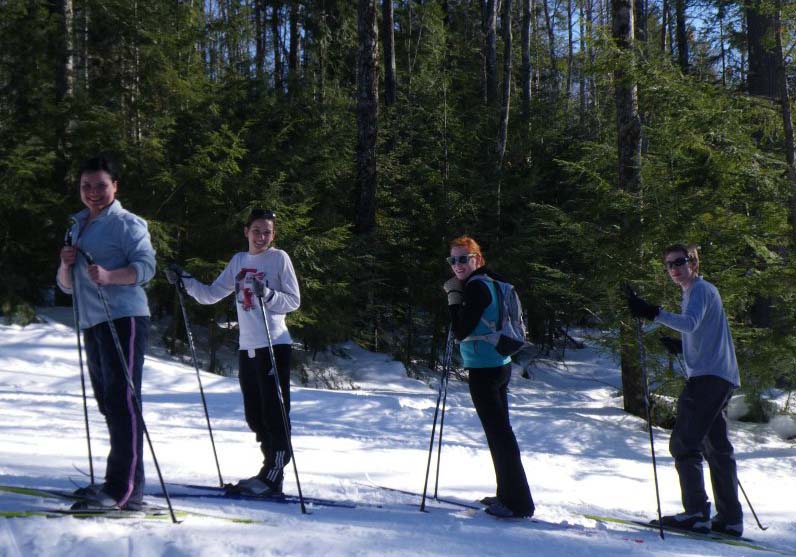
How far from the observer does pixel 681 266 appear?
526 cm

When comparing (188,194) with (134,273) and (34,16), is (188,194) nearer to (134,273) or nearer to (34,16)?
(34,16)

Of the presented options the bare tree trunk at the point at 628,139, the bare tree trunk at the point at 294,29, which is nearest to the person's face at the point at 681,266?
the bare tree trunk at the point at 628,139

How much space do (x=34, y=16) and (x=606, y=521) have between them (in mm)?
13177

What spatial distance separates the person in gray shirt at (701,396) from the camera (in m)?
5.18

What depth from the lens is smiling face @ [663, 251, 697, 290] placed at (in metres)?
5.25

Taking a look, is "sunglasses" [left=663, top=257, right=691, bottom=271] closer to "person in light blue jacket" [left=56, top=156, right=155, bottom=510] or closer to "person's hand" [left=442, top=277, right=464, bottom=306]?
"person's hand" [left=442, top=277, right=464, bottom=306]

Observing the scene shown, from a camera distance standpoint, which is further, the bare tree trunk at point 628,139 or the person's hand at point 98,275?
the bare tree trunk at point 628,139

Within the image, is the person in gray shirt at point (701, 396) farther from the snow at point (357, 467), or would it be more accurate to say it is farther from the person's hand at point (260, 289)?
the person's hand at point (260, 289)

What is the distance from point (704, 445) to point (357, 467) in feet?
10.2

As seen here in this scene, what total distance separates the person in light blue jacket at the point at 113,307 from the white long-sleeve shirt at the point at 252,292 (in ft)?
3.31

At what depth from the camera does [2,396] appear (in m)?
8.89

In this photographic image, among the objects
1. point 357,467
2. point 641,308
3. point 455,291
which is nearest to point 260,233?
point 455,291

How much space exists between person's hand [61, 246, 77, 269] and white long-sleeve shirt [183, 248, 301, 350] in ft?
3.89

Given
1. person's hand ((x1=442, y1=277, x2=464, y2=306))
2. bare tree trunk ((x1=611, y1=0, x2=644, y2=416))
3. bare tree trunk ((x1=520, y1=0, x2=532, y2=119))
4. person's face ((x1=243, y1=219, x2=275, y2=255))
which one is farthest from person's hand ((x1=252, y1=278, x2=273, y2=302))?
bare tree trunk ((x1=520, y1=0, x2=532, y2=119))
